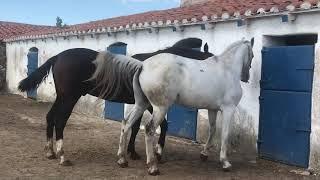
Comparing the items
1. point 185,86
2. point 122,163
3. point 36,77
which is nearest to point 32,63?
point 36,77

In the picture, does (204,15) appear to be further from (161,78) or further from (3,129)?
(3,129)

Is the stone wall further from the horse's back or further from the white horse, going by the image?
the horse's back

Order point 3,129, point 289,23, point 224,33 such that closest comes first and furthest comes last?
1. point 289,23
2. point 224,33
3. point 3,129

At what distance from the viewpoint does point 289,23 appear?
7.80 m

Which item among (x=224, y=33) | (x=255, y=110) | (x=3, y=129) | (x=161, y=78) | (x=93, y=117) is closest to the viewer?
(x=161, y=78)

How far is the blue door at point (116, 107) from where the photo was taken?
505 inches

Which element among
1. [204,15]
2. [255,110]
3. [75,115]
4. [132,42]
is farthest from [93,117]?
[255,110]

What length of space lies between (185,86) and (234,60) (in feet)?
3.65

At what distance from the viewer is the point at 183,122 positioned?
34.2ft

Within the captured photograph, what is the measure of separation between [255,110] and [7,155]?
444cm

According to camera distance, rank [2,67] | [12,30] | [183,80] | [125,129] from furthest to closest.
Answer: [12,30], [2,67], [125,129], [183,80]

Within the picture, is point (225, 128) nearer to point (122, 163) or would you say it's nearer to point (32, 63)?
point (122, 163)

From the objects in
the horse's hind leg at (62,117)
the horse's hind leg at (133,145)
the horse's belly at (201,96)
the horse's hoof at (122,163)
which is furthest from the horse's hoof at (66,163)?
the horse's belly at (201,96)

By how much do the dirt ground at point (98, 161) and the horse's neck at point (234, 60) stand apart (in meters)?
1.59
